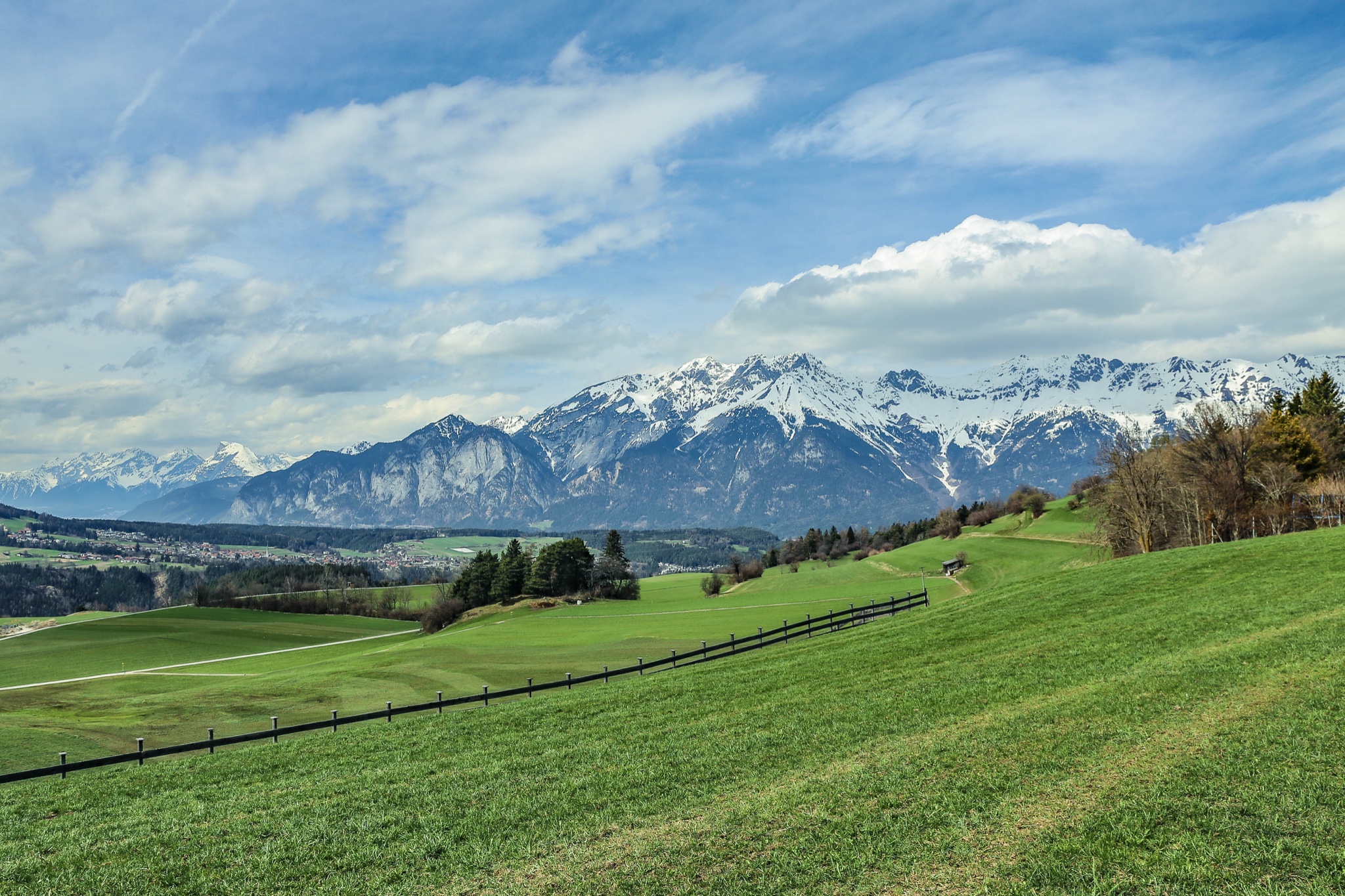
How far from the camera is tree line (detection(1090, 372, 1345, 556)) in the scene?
58.5 metres

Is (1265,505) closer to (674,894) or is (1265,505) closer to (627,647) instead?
(627,647)

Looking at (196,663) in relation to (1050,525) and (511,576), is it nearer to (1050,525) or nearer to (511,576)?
(511,576)

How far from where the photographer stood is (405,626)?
375ft

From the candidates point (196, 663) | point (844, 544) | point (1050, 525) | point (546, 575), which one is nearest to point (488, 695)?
point (196, 663)

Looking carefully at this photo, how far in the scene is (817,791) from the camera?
14.0 meters

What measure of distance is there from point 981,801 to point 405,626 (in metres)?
113

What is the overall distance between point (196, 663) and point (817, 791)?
73.9 metres

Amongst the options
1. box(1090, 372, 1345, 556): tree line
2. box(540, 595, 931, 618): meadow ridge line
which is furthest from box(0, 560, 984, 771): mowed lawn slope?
box(1090, 372, 1345, 556): tree line

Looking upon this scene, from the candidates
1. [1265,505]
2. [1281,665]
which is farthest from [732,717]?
[1265,505]

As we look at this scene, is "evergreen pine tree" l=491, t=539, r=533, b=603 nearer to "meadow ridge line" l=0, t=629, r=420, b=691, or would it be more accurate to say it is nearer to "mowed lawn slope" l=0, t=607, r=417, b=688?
"meadow ridge line" l=0, t=629, r=420, b=691

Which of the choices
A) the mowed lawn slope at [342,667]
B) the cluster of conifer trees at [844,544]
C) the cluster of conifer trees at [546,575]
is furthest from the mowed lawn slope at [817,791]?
the cluster of conifer trees at [844,544]

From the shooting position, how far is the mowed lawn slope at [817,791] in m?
10.9

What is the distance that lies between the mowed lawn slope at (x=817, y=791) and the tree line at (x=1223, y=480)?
39164 mm

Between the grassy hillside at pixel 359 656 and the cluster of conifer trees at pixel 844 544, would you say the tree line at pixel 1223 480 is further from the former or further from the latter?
the cluster of conifer trees at pixel 844 544
